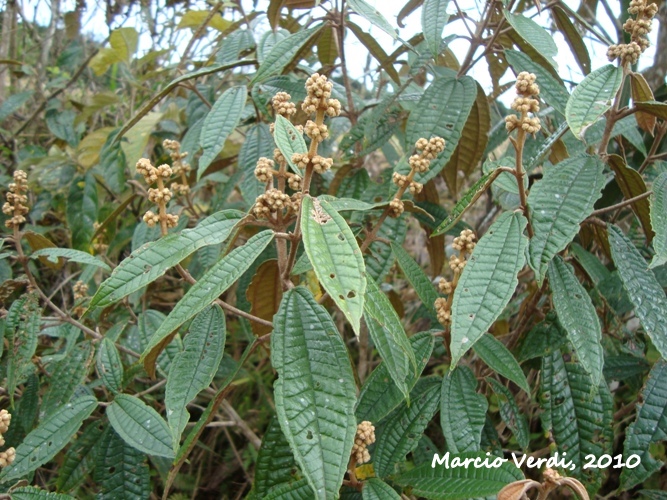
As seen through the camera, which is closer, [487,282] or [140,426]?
[487,282]

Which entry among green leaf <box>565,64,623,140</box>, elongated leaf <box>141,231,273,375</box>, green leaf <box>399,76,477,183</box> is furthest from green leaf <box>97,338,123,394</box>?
green leaf <box>565,64,623,140</box>

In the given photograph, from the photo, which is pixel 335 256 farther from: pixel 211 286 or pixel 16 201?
pixel 16 201

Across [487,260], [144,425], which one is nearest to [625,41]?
[487,260]

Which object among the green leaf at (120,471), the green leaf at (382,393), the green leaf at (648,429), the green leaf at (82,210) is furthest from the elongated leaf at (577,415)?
the green leaf at (82,210)

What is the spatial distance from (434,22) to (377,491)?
1040mm

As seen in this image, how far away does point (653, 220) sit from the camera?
3.58 ft

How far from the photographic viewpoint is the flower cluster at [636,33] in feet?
3.65

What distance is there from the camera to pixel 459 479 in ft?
3.52

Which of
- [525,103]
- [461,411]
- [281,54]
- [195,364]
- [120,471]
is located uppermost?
[281,54]

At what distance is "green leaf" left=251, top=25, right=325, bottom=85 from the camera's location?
1448 mm

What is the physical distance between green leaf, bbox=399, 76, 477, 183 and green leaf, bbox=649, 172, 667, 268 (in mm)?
435

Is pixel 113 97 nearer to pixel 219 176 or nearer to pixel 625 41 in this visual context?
pixel 219 176

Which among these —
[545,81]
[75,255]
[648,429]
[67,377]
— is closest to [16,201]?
[75,255]

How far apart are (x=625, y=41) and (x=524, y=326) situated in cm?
90
